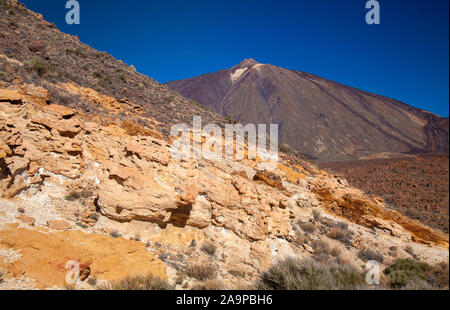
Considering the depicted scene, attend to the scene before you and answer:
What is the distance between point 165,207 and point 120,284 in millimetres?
2237

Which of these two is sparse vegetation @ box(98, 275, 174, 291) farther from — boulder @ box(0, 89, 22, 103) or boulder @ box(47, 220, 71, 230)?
boulder @ box(0, 89, 22, 103)

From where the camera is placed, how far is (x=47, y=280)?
293 cm

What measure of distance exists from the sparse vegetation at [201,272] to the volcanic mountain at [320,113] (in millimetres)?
47978

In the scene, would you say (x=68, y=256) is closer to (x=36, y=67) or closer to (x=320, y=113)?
(x=36, y=67)

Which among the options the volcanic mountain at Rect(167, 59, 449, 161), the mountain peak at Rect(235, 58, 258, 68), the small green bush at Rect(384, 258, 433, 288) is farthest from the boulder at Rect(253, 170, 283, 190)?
the mountain peak at Rect(235, 58, 258, 68)

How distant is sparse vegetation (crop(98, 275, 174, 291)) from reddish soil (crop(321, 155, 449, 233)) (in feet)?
49.5

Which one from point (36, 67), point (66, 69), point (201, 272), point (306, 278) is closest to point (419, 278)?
point (306, 278)

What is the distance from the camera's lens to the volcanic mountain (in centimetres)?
5638

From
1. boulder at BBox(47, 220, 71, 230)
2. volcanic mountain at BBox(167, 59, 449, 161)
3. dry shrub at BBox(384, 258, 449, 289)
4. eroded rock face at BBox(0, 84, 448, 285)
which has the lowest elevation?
dry shrub at BBox(384, 258, 449, 289)

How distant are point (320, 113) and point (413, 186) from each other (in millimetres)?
48170

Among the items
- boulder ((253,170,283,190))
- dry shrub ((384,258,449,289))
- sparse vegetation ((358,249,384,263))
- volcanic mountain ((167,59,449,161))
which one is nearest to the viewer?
dry shrub ((384,258,449,289))

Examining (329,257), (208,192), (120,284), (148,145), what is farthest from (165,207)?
(329,257)

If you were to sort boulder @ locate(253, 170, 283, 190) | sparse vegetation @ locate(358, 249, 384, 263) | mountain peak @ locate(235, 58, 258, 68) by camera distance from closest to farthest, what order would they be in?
1. sparse vegetation @ locate(358, 249, 384, 263)
2. boulder @ locate(253, 170, 283, 190)
3. mountain peak @ locate(235, 58, 258, 68)
